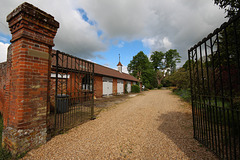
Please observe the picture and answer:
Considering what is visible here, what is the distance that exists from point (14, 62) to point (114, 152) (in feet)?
11.1

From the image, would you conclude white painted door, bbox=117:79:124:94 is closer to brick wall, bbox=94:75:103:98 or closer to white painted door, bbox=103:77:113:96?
white painted door, bbox=103:77:113:96

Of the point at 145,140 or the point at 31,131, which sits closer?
the point at 31,131

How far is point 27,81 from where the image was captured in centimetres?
260

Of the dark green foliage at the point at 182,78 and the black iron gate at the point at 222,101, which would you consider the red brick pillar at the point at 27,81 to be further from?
the dark green foliage at the point at 182,78

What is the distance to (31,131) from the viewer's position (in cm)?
266

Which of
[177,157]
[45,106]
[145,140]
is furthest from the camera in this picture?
[145,140]

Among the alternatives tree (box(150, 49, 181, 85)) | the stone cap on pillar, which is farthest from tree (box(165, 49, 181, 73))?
the stone cap on pillar

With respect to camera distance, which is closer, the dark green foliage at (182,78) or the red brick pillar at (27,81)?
the red brick pillar at (27,81)

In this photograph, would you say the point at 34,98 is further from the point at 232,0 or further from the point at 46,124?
the point at 232,0

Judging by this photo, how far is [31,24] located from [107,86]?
11.2 meters

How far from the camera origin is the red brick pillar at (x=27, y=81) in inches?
99.1

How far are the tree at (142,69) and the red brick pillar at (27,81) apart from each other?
95.3ft

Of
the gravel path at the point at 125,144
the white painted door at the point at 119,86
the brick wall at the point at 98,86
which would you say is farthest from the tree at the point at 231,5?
the white painted door at the point at 119,86

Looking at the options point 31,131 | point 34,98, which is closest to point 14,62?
point 34,98
